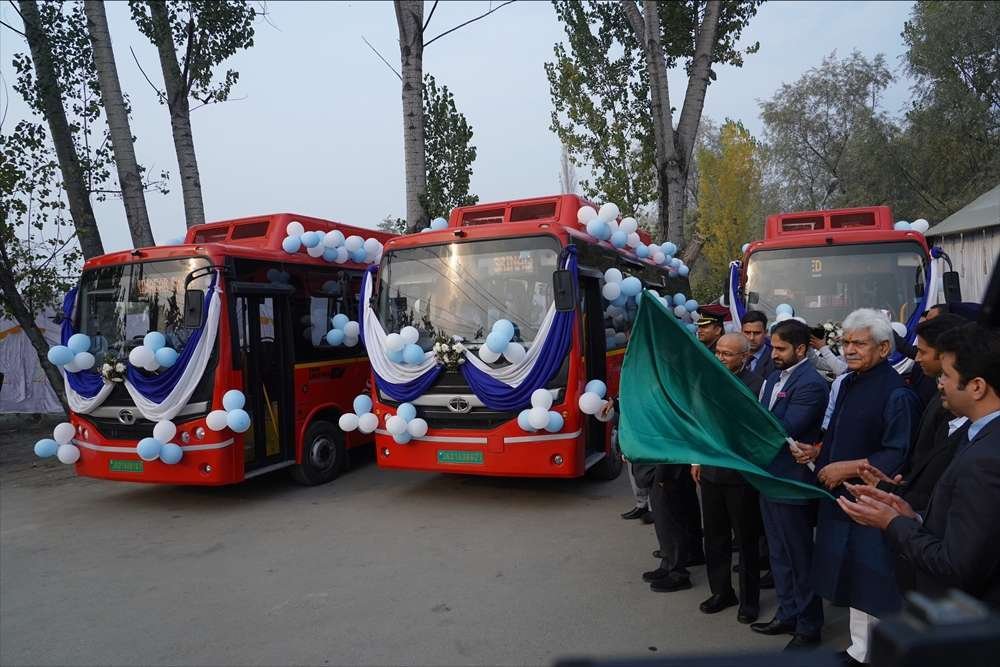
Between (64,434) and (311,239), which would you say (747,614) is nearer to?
(311,239)

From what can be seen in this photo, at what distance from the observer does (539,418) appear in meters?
6.35

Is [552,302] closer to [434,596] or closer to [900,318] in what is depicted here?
[434,596]

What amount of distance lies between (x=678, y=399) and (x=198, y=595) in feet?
12.4

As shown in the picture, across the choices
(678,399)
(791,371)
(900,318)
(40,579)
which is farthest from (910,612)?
(900,318)

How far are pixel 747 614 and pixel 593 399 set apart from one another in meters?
2.67

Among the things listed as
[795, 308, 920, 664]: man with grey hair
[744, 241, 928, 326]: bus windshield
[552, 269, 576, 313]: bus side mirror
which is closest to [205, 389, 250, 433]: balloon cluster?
[552, 269, 576, 313]: bus side mirror

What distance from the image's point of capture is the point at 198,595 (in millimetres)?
5012

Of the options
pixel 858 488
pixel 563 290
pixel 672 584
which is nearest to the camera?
pixel 858 488

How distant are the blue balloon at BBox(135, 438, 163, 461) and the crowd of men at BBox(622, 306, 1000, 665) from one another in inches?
186

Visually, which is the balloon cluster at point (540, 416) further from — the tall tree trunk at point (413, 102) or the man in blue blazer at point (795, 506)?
the tall tree trunk at point (413, 102)

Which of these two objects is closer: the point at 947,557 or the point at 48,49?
the point at 947,557

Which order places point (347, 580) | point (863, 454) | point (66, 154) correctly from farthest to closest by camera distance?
point (66, 154) < point (347, 580) < point (863, 454)

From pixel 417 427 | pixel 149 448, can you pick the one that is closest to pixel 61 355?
pixel 149 448

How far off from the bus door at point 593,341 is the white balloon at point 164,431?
4249 millimetres
